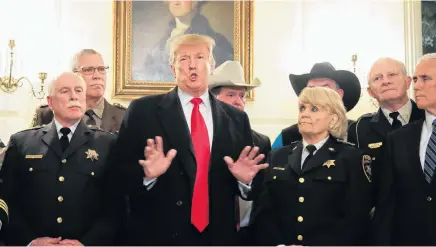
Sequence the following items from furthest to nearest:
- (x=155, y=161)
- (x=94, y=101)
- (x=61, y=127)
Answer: (x=94, y=101) < (x=61, y=127) < (x=155, y=161)

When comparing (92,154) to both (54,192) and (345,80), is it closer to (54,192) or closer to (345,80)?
(54,192)

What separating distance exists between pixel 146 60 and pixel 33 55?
116 cm

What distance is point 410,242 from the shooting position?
2.87m

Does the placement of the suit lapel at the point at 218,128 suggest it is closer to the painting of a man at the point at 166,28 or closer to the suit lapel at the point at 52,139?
the suit lapel at the point at 52,139

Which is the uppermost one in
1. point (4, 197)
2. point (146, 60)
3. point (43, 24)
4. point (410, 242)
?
point (43, 24)

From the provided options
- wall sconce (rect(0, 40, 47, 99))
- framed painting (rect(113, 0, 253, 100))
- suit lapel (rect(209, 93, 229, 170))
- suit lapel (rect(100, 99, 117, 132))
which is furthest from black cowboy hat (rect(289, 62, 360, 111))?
wall sconce (rect(0, 40, 47, 99))

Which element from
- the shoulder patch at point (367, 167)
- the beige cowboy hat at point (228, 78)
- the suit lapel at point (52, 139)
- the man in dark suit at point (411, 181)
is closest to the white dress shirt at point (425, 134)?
the man in dark suit at point (411, 181)

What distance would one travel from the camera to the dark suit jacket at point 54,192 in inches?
113

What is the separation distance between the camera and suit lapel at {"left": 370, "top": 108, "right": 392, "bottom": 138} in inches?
133

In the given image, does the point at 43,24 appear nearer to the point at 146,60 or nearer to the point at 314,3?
the point at 146,60

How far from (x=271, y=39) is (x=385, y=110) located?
115 inches

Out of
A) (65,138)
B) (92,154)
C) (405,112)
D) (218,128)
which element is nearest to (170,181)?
(218,128)

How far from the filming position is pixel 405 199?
290cm

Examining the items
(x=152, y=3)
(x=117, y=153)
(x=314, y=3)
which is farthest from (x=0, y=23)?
(x=117, y=153)
